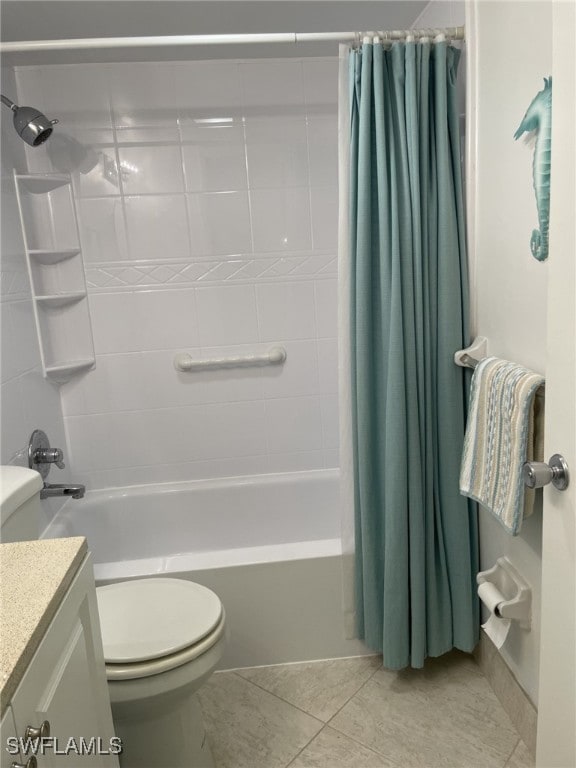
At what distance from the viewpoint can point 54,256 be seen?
2.38m

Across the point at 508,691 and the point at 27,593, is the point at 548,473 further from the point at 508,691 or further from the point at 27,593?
the point at 508,691

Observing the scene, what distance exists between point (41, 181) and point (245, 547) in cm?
166

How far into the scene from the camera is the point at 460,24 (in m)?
1.73

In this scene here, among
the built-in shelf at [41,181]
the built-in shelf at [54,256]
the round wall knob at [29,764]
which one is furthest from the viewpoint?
the built-in shelf at [54,256]

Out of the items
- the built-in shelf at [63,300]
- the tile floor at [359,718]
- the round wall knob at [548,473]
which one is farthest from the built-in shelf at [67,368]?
the round wall knob at [548,473]

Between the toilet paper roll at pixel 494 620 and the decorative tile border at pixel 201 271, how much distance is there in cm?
145

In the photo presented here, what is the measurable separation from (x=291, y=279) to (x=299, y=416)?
60 cm

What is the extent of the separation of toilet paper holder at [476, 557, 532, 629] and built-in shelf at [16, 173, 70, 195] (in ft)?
6.80

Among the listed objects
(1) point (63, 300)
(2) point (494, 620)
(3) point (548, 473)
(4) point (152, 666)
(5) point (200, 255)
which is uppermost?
(5) point (200, 255)

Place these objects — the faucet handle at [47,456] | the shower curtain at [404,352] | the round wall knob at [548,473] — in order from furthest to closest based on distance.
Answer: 1. the faucet handle at [47,456]
2. the shower curtain at [404,352]
3. the round wall knob at [548,473]

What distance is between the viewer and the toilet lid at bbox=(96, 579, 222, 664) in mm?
1380

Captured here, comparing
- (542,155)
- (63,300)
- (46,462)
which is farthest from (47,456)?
(542,155)

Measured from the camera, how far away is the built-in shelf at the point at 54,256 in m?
2.34

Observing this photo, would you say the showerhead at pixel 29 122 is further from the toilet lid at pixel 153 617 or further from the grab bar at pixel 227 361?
the toilet lid at pixel 153 617
